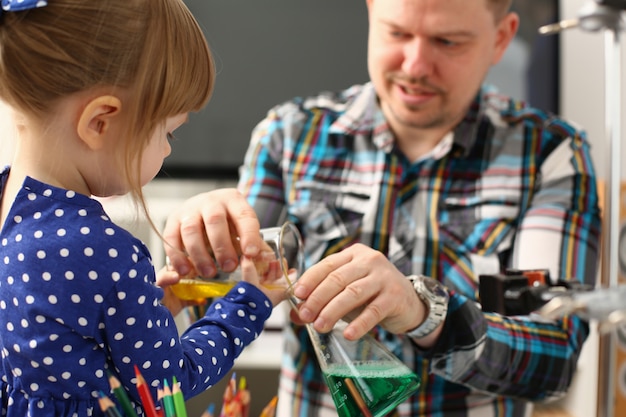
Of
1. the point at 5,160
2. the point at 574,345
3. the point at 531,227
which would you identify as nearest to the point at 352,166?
the point at 531,227

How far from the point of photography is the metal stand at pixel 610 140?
563 mm

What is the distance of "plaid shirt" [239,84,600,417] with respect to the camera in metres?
1.26

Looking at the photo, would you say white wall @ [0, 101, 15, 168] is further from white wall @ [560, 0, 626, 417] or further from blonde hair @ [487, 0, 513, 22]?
white wall @ [560, 0, 626, 417]

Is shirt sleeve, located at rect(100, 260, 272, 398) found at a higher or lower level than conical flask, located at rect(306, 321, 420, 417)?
higher

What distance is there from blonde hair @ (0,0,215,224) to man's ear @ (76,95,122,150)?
1 cm

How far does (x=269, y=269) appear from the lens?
0.88 metres

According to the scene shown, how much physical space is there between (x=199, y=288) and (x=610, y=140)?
1.68ft

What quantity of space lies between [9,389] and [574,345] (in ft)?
2.71

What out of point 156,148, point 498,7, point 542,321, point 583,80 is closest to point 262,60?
point 583,80

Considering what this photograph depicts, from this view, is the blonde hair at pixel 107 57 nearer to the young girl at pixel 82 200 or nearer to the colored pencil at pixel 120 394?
the young girl at pixel 82 200

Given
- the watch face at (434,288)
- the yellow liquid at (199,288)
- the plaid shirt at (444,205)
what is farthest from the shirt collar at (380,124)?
the yellow liquid at (199,288)

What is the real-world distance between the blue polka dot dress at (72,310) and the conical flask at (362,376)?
15cm

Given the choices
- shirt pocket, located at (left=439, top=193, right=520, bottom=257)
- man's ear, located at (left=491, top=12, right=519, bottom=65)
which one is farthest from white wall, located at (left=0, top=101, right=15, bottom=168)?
man's ear, located at (left=491, top=12, right=519, bottom=65)

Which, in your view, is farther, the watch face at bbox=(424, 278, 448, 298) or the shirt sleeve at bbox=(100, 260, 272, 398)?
the watch face at bbox=(424, 278, 448, 298)
